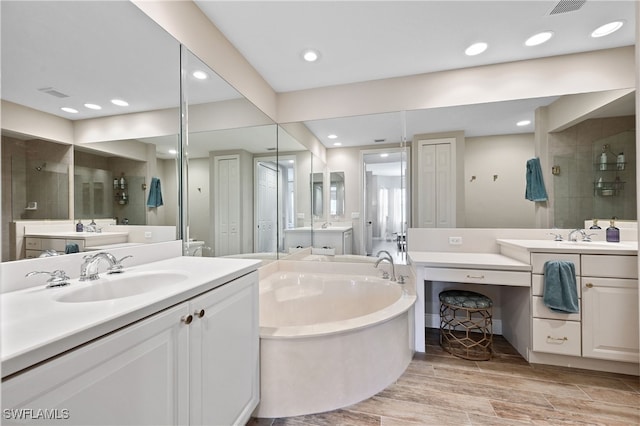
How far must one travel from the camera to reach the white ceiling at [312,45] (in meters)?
1.01

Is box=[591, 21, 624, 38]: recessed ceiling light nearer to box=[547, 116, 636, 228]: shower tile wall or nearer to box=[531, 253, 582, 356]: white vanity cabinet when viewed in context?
box=[547, 116, 636, 228]: shower tile wall

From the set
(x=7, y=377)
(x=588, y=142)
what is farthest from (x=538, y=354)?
(x=7, y=377)

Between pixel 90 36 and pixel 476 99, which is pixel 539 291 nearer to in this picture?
pixel 476 99

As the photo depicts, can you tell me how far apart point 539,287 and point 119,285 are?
105 inches

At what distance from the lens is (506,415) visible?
4.95ft

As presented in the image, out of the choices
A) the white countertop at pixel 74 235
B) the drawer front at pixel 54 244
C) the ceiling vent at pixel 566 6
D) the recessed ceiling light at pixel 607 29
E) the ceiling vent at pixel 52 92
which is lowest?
the drawer front at pixel 54 244

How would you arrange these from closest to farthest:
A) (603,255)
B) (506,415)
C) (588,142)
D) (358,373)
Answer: (506,415) → (358,373) → (603,255) → (588,142)

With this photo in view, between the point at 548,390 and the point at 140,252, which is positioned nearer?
the point at 140,252

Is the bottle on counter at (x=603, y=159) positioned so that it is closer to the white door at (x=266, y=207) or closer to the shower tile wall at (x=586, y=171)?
the shower tile wall at (x=586, y=171)

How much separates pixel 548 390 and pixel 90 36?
3244 millimetres

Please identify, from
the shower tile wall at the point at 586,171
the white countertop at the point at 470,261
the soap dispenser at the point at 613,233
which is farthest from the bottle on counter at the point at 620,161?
the white countertop at the point at 470,261

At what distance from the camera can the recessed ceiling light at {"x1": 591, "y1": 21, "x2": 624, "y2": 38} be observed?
5.94 feet

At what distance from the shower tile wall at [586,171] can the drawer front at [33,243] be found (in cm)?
339

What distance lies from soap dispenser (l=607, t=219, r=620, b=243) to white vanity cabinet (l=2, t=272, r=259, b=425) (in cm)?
283
